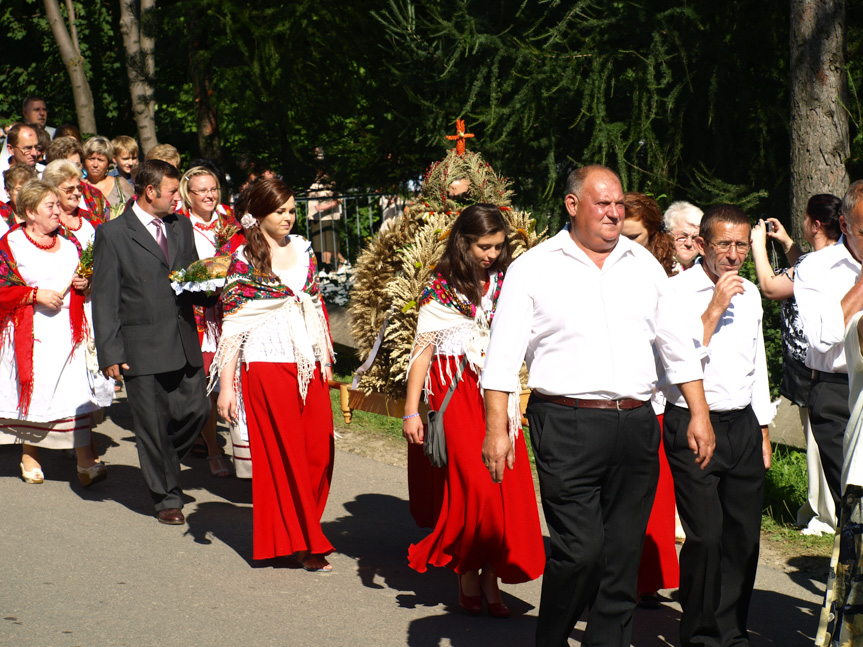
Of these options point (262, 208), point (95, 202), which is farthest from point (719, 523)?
point (95, 202)

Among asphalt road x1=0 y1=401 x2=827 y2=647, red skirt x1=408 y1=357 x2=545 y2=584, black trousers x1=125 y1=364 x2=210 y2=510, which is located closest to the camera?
asphalt road x1=0 y1=401 x2=827 y2=647

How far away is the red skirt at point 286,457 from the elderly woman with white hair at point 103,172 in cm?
435

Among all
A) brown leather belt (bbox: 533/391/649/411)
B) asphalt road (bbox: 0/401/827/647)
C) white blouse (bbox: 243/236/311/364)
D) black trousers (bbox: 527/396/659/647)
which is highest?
white blouse (bbox: 243/236/311/364)

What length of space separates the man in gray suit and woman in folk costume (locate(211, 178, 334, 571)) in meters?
1.10

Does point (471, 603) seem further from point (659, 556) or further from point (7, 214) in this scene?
point (7, 214)

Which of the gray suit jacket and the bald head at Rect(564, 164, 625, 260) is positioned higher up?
the bald head at Rect(564, 164, 625, 260)

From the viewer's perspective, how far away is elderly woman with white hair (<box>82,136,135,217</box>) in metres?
9.37

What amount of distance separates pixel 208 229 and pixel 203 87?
221 inches

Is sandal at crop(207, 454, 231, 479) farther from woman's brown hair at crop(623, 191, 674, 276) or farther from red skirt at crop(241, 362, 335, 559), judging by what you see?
woman's brown hair at crop(623, 191, 674, 276)

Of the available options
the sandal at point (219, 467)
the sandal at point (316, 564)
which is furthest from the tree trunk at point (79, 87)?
the sandal at point (316, 564)

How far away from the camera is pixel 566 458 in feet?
12.6

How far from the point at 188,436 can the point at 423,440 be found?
2.36 m

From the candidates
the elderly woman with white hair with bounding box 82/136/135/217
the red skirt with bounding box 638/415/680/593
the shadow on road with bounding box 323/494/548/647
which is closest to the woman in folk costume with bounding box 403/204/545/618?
the shadow on road with bounding box 323/494/548/647

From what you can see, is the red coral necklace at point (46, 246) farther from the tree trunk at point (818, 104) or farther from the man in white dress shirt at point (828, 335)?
the tree trunk at point (818, 104)
